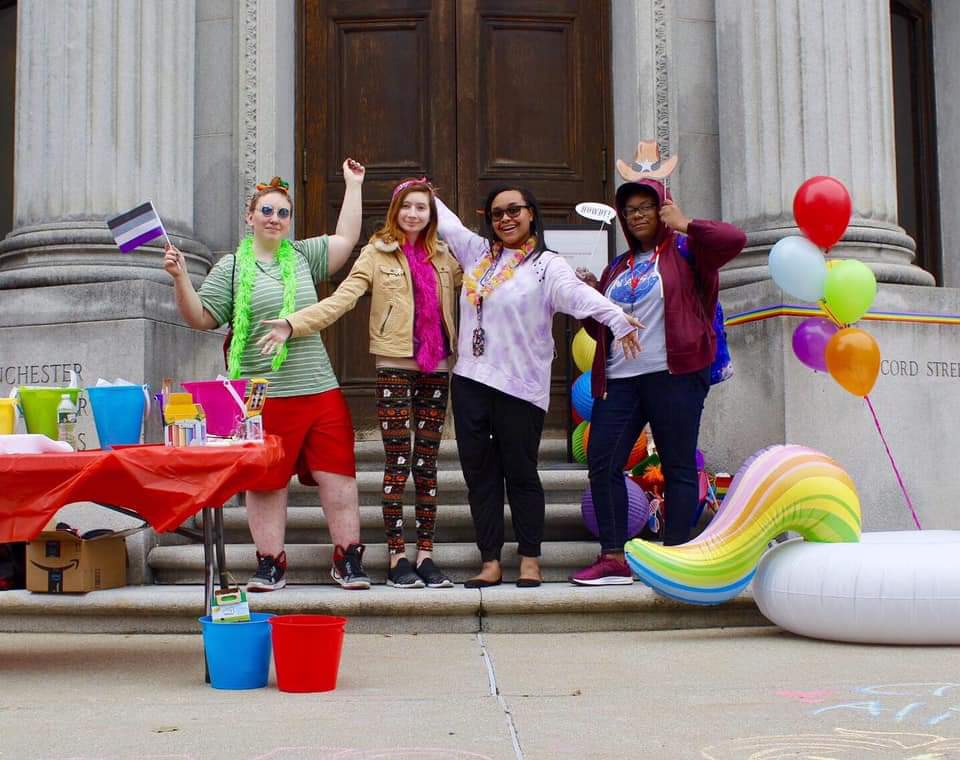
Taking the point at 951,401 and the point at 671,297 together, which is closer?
the point at 671,297

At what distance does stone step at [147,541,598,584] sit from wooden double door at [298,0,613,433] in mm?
2651

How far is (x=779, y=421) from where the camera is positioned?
7.32 m

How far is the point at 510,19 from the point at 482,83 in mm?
527

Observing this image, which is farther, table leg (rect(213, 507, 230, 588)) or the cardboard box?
the cardboard box

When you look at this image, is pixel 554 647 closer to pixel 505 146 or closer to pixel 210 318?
pixel 210 318

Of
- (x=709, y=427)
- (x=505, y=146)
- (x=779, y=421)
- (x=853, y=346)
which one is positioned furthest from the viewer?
(x=505, y=146)

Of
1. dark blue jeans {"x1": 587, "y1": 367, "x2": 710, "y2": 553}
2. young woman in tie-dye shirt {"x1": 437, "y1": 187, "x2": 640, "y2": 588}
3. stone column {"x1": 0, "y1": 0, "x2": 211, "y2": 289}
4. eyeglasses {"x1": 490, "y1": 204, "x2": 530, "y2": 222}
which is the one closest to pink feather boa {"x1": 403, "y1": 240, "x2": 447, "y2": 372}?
young woman in tie-dye shirt {"x1": 437, "y1": 187, "x2": 640, "y2": 588}

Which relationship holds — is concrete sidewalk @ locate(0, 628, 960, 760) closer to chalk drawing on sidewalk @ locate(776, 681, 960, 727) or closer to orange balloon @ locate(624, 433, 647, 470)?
chalk drawing on sidewalk @ locate(776, 681, 960, 727)

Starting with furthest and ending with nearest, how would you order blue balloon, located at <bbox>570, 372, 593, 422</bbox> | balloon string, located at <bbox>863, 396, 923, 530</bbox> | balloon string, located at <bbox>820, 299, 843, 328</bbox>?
blue balloon, located at <bbox>570, 372, 593, 422</bbox>, balloon string, located at <bbox>863, 396, 923, 530</bbox>, balloon string, located at <bbox>820, 299, 843, 328</bbox>

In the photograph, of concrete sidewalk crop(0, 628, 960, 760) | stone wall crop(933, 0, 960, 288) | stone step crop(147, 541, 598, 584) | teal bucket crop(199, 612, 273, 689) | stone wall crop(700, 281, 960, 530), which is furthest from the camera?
stone wall crop(933, 0, 960, 288)

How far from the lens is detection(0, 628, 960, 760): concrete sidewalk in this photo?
3590mm

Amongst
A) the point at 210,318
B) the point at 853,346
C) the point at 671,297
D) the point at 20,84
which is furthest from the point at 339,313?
the point at 20,84

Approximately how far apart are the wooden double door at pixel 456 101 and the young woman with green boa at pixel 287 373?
287 cm

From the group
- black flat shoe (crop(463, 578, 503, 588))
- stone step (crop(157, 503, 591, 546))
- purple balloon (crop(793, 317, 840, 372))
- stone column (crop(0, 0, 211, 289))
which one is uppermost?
stone column (crop(0, 0, 211, 289))
